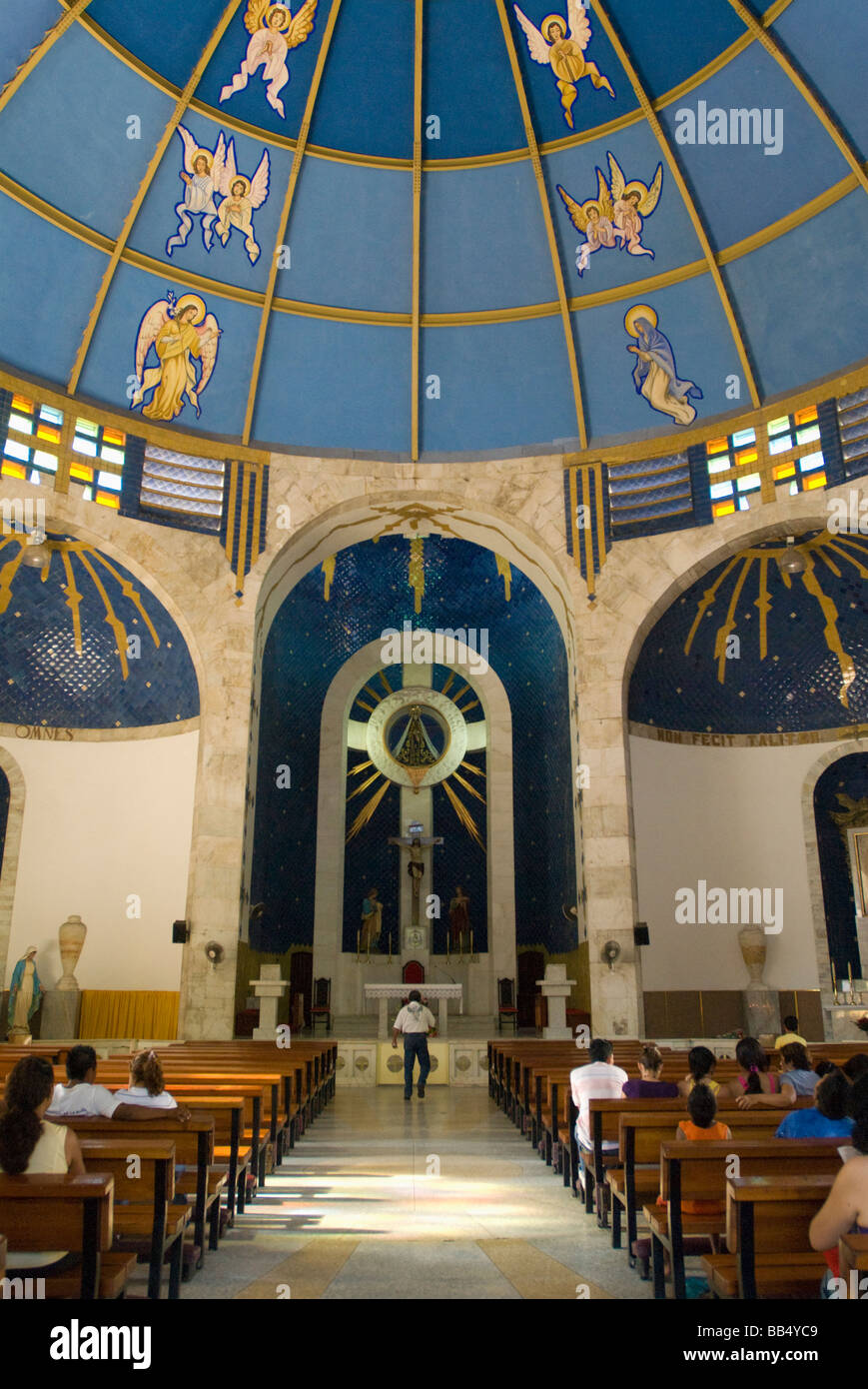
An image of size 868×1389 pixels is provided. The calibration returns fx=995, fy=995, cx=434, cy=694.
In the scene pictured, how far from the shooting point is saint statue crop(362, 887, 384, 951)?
20172 millimetres

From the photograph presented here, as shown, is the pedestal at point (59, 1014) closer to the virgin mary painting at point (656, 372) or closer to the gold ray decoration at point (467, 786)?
the gold ray decoration at point (467, 786)

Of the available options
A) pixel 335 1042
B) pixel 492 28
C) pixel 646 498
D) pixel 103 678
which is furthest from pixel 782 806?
pixel 492 28

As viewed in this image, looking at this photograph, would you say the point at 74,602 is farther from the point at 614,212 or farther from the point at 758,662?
the point at 758,662

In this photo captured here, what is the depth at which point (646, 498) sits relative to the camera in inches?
634

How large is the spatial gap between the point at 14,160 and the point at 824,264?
11.3m

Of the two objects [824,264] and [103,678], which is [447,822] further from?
[824,264]

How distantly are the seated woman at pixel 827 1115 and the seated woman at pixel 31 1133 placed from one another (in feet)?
9.31

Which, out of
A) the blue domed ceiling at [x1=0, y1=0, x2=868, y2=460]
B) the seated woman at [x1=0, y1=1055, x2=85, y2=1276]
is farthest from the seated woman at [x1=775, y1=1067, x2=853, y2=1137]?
the blue domed ceiling at [x1=0, y1=0, x2=868, y2=460]

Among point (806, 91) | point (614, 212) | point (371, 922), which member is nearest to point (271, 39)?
point (614, 212)

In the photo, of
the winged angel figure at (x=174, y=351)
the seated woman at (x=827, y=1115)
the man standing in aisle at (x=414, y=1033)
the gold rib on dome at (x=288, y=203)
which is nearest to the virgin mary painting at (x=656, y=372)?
the gold rib on dome at (x=288, y=203)

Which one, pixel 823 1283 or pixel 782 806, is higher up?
pixel 782 806

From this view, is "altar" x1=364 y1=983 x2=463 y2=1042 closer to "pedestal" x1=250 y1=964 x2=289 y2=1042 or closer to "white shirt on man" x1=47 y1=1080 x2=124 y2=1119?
"pedestal" x1=250 y1=964 x2=289 y2=1042

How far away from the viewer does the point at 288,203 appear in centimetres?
1547

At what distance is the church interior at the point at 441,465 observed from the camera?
14.0 m
